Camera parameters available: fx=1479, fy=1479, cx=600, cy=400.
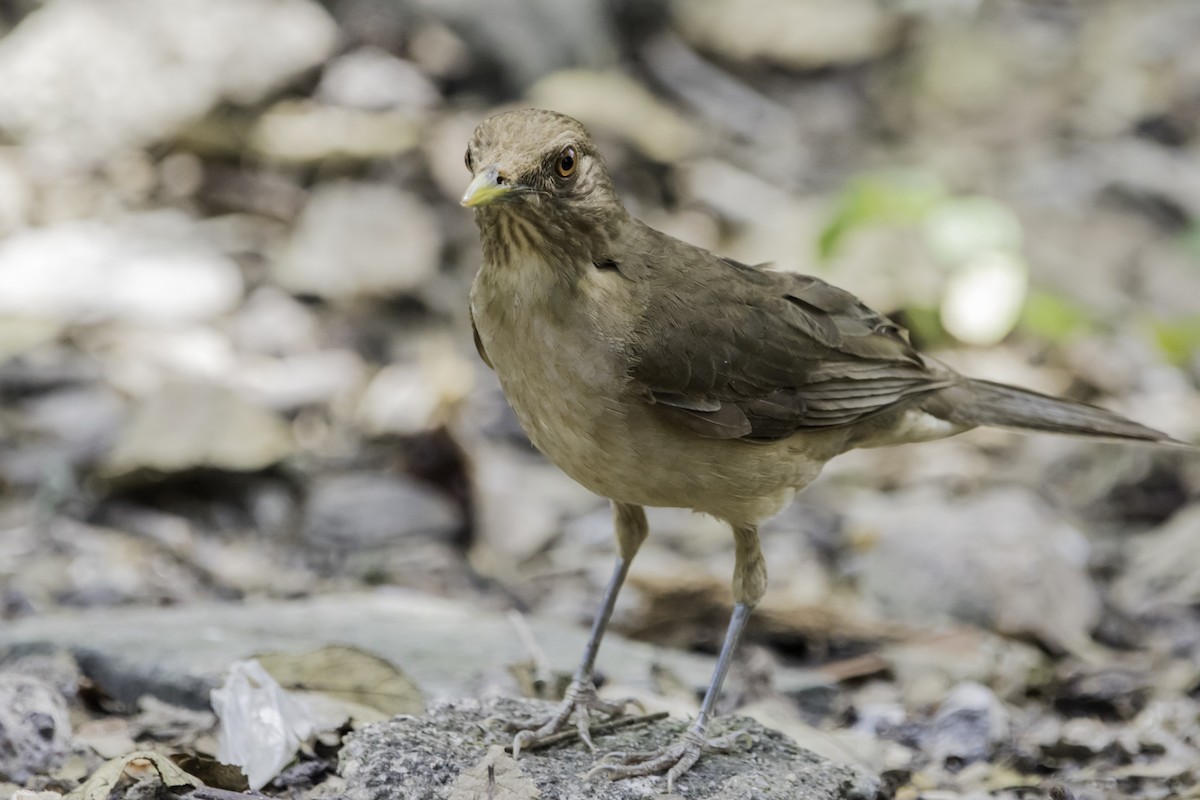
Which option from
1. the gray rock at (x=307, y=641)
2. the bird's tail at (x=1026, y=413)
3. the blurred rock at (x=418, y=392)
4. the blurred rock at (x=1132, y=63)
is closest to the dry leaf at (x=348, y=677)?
the gray rock at (x=307, y=641)

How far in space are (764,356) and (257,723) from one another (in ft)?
6.95

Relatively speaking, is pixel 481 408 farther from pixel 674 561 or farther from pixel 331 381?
pixel 674 561

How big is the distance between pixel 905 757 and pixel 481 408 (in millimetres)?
4520

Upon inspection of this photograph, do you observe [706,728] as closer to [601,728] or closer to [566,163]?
[601,728]

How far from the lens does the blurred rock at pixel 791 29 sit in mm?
15094

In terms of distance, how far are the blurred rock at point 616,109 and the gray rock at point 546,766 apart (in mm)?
8251

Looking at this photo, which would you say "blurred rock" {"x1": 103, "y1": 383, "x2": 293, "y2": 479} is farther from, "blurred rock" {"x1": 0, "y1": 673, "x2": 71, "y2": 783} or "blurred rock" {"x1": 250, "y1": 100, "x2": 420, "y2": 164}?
"blurred rock" {"x1": 250, "y1": 100, "x2": 420, "y2": 164}

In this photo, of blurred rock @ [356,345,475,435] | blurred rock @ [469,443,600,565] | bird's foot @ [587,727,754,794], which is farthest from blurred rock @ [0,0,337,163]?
bird's foot @ [587,727,754,794]

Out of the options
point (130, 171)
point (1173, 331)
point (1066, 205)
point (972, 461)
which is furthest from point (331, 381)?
point (1066, 205)

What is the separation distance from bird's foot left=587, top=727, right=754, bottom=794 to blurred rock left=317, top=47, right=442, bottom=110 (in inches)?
347

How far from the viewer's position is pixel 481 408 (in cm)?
970

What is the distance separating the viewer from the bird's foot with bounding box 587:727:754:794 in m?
4.64

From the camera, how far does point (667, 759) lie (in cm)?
473

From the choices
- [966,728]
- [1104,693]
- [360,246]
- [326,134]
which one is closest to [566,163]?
[966,728]
